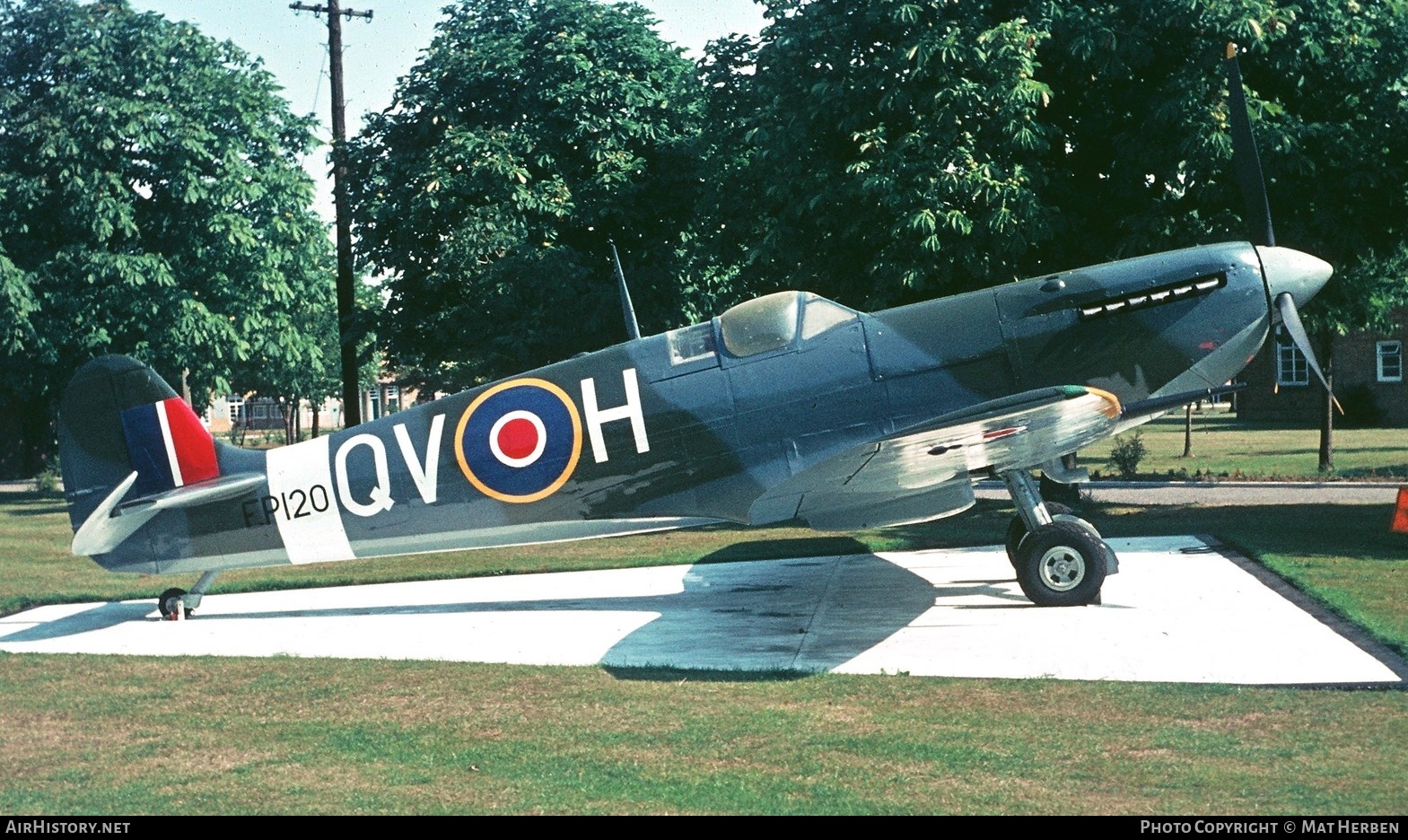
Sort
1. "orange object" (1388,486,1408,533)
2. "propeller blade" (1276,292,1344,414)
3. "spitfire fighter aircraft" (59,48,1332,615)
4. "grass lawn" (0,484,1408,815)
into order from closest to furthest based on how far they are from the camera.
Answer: "grass lawn" (0,484,1408,815) < "propeller blade" (1276,292,1344,414) < "spitfire fighter aircraft" (59,48,1332,615) < "orange object" (1388,486,1408,533)

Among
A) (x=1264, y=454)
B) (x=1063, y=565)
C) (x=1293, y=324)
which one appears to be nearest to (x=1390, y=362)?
(x=1264, y=454)

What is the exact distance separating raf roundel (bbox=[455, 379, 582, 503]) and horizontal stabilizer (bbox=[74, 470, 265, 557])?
1858 millimetres

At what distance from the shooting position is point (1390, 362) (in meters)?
43.9

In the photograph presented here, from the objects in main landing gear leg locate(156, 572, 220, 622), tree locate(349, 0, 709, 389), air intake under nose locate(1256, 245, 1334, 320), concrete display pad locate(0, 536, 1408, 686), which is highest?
tree locate(349, 0, 709, 389)

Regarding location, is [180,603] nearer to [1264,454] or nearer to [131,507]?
[131,507]

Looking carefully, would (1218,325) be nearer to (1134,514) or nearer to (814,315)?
(814,315)

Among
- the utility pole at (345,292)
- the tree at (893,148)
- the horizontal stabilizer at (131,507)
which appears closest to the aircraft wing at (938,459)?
the horizontal stabilizer at (131,507)

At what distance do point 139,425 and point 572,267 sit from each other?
34.6 ft

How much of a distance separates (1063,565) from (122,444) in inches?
298

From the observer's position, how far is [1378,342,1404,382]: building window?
4356 centimetres

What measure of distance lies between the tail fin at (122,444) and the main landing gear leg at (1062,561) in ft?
21.8

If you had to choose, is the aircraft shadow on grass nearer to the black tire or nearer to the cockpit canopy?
the black tire

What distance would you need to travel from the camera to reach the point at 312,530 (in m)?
10.3

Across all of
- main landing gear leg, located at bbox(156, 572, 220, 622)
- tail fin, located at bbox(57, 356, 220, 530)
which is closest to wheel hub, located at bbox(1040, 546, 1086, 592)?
tail fin, located at bbox(57, 356, 220, 530)
